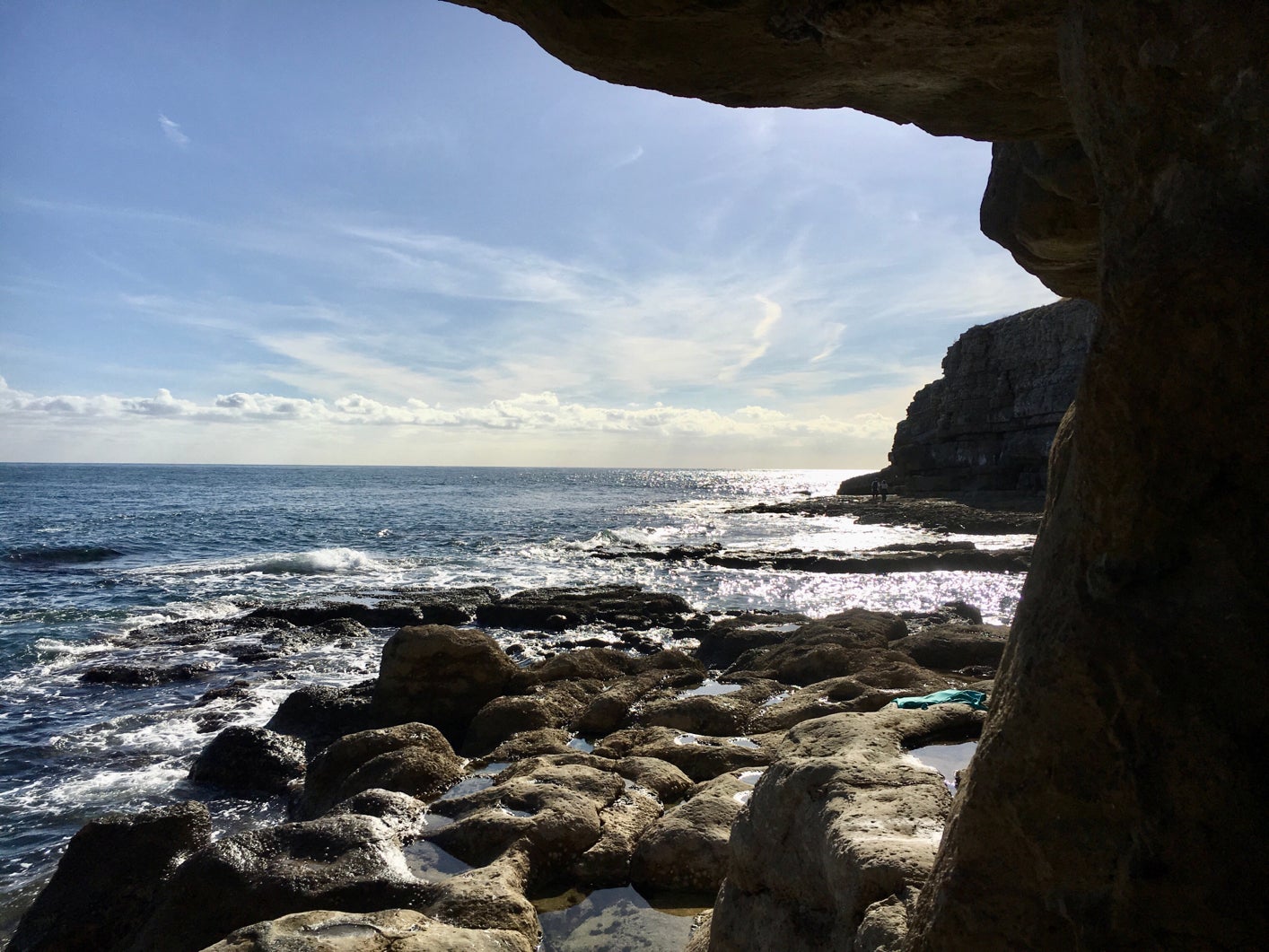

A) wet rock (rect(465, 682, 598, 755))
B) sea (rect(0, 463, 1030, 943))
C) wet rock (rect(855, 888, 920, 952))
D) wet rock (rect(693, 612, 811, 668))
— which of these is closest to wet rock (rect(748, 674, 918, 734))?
wet rock (rect(465, 682, 598, 755))

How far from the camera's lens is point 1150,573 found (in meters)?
2.76

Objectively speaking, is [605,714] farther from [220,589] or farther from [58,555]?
[58,555]

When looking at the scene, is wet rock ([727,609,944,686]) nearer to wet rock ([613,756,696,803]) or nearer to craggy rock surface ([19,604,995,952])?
craggy rock surface ([19,604,995,952])

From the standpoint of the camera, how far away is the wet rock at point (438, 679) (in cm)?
1252

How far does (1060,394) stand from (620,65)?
59387 millimetres

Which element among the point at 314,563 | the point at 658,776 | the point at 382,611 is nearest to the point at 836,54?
the point at 658,776

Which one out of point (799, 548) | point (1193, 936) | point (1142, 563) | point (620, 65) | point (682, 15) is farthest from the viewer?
point (799, 548)

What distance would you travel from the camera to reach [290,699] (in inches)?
512

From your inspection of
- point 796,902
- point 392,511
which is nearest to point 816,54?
point 796,902

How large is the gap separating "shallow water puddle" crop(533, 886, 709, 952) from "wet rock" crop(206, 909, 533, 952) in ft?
3.07

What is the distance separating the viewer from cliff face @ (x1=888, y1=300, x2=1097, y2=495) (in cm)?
5747

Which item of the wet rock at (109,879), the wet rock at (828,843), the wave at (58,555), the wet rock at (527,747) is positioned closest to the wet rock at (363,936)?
the wet rock at (828,843)

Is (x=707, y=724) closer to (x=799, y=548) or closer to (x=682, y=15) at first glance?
(x=682, y=15)

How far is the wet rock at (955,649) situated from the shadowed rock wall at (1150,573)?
12.1m
